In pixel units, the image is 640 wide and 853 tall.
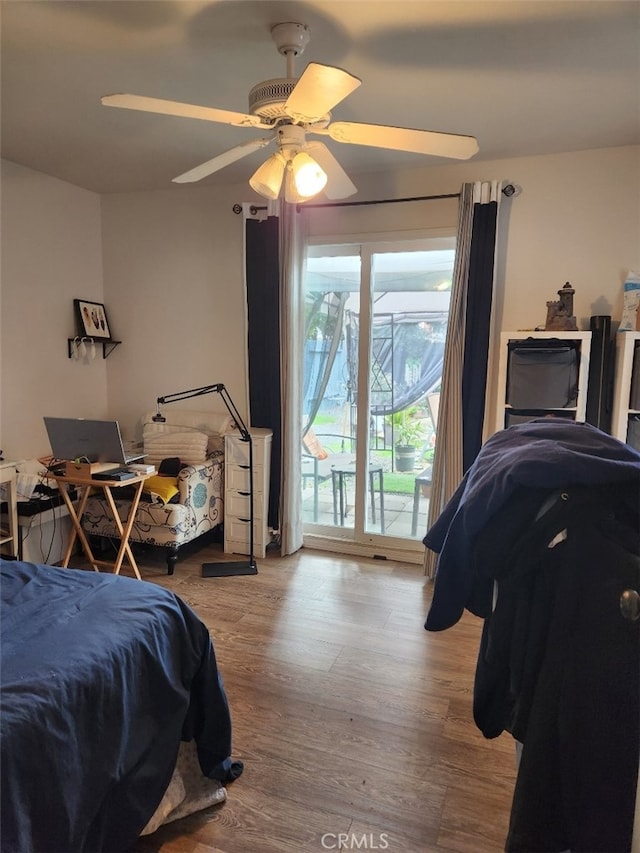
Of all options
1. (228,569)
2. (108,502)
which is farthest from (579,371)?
(108,502)

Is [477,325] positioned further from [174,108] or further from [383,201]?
[174,108]

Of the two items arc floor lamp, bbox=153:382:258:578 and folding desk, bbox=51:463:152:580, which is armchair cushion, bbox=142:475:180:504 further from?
arc floor lamp, bbox=153:382:258:578

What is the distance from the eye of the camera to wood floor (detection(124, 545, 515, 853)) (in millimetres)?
1669

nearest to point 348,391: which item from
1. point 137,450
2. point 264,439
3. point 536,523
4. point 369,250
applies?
point 264,439

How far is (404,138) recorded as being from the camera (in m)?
1.86

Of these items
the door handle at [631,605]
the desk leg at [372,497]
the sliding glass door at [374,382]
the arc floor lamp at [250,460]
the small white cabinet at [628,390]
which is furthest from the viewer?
the desk leg at [372,497]

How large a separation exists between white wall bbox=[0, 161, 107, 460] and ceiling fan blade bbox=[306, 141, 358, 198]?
7.23ft

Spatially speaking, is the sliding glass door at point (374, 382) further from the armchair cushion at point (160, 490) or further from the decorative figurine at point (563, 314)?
the armchair cushion at point (160, 490)

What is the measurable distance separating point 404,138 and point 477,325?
62.7 inches

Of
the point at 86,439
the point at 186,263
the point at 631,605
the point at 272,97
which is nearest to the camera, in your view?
the point at 631,605

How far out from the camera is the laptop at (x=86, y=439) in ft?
9.81

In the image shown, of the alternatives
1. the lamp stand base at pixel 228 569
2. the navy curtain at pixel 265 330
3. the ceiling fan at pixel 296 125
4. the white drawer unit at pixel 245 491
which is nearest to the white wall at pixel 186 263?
the navy curtain at pixel 265 330

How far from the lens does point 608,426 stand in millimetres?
3098

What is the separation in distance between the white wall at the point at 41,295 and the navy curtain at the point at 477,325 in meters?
2.78
